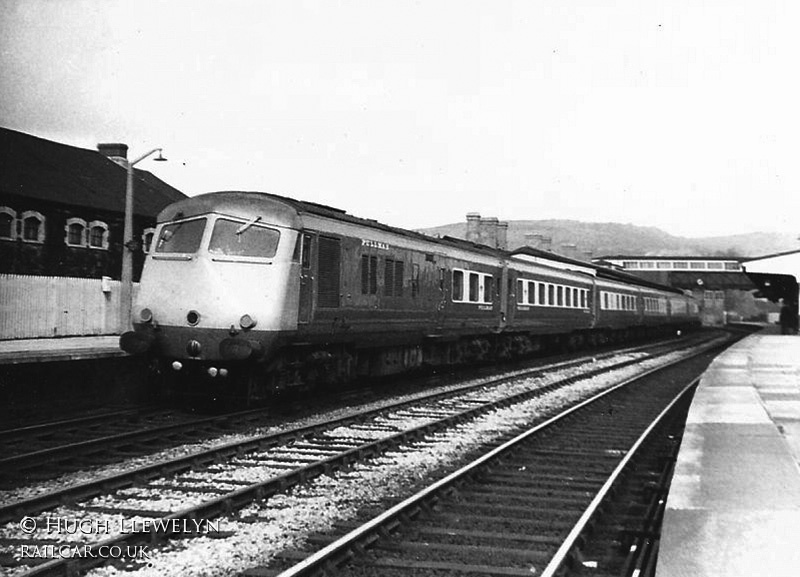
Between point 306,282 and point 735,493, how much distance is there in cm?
732

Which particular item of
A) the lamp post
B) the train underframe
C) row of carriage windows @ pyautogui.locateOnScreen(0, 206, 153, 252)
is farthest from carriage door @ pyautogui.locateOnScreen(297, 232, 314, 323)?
row of carriage windows @ pyautogui.locateOnScreen(0, 206, 153, 252)

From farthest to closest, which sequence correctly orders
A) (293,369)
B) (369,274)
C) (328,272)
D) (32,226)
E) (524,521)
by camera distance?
(32,226) < (369,274) < (328,272) < (293,369) < (524,521)

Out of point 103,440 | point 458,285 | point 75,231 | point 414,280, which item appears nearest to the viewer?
point 103,440

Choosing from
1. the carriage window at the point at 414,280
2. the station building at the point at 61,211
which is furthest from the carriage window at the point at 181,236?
the station building at the point at 61,211

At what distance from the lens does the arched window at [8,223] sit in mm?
25656

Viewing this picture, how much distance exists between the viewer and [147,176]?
1522 inches

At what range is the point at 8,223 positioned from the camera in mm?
25797

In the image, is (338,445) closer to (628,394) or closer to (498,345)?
(628,394)

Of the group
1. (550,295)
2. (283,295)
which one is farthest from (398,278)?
(550,295)

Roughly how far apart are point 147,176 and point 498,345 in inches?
833

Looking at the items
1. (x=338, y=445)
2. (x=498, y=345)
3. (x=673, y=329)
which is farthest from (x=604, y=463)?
(x=673, y=329)

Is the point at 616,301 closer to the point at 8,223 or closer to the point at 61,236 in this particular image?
the point at 61,236

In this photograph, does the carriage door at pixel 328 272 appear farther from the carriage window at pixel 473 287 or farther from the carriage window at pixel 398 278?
the carriage window at pixel 473 287

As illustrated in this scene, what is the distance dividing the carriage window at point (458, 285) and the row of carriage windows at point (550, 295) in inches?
187
